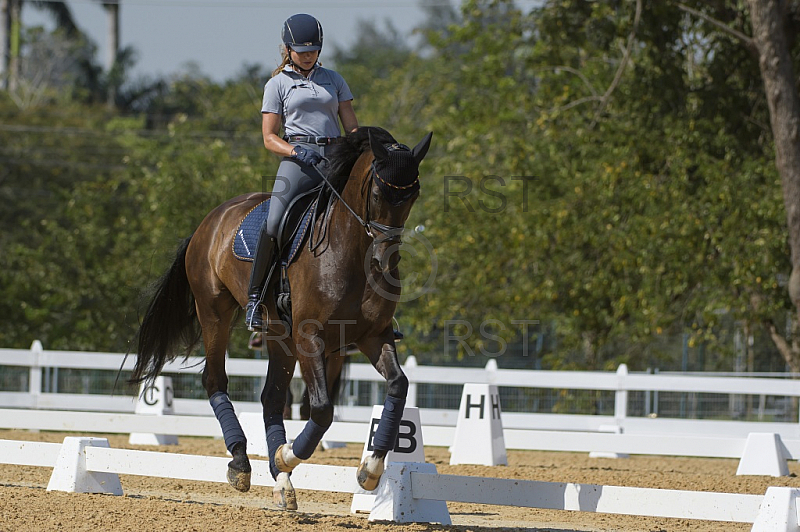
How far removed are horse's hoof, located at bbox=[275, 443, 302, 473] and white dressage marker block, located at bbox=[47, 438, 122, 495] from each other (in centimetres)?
154

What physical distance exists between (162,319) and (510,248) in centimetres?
1146

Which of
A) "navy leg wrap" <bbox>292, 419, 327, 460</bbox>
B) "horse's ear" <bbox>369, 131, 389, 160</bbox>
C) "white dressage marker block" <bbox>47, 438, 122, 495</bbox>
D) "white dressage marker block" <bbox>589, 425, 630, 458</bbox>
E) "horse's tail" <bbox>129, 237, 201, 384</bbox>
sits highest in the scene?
"horse's ear" <bbox>369, 131, 389, 160</bbox>

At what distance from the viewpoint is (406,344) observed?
1952 centimetres

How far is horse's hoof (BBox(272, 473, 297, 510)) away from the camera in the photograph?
623 centimetres

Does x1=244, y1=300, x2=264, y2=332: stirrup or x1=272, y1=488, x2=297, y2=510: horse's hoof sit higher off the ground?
x1=244, y1=300, x2=264, y2=332: stirrup

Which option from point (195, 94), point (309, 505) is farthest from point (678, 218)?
point (195, 94)

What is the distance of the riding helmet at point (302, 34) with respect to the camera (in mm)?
6199

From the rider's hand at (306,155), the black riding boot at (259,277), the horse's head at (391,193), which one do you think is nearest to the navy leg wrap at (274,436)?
the black riding boot at (259,277)

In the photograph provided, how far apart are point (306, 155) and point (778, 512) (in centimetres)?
341

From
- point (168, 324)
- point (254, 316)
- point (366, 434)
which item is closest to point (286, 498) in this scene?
point (254, 316)

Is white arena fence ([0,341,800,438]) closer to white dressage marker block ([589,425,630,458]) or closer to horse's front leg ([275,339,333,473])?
white dressage marker block ([589,425,630,458])

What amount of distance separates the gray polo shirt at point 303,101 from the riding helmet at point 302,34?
186 millimetres

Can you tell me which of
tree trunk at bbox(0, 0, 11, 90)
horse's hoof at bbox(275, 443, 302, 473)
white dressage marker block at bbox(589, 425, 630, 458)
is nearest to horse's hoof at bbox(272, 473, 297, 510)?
horse's hoof at bbox(275, 443, 302, 473)

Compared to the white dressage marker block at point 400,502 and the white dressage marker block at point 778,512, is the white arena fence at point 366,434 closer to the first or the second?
the white dressage marker block at point 400,502
